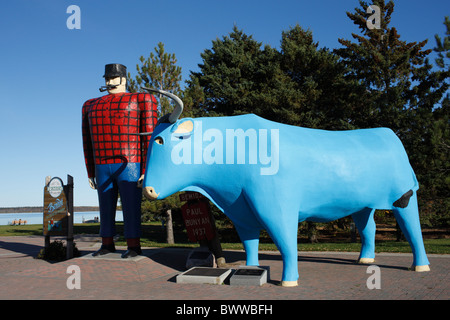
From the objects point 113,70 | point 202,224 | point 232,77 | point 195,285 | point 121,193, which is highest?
point 232,77

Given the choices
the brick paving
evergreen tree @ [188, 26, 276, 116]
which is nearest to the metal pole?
the brick paving

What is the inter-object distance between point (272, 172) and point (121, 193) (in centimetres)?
373

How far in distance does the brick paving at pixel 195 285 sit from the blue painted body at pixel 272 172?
698 millimetres

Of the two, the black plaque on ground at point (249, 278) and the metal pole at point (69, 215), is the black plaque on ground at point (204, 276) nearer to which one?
the black plaque on ground at point (249, 278)

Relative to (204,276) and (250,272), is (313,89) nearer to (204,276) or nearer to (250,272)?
(250,272)

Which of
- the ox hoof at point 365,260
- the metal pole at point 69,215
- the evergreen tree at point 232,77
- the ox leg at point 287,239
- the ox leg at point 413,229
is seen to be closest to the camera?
the ox leg at point 287,239

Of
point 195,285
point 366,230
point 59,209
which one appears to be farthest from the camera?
point 59,209

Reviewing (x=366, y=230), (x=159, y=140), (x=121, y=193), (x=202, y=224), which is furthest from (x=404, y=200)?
(x=121, y=193)

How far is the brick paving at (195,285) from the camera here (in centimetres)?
553

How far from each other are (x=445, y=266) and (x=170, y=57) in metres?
13.4

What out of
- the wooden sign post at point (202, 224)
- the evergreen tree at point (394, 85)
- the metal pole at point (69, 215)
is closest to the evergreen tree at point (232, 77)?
the evergreen tree at point (394, 85)

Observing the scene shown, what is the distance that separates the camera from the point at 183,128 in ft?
20.2

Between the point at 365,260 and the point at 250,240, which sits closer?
the point at 250,240

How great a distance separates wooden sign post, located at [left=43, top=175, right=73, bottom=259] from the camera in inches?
379
